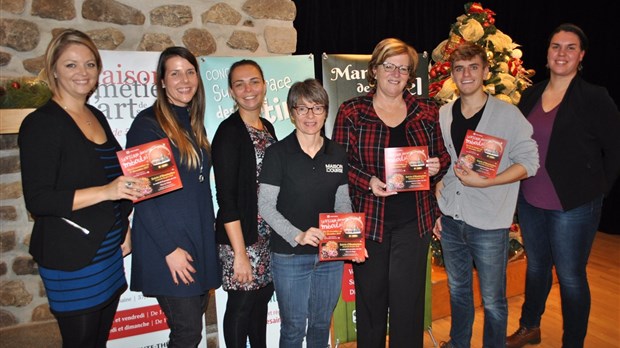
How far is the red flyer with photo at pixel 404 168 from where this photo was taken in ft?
6.66

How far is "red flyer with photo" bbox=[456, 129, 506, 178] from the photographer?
2119mm

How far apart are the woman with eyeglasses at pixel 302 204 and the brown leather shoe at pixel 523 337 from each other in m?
1.59

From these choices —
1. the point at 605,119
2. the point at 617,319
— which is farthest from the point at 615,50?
the point at 605,119

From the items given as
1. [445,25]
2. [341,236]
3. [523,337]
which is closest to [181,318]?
[341,236]

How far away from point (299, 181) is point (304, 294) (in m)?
0.51

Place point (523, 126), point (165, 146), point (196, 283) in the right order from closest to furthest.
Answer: point (165, 146)
point (196, 283)
point (523, 126)

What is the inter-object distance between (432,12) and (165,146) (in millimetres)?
3801

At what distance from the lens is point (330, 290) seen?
6.69 ft

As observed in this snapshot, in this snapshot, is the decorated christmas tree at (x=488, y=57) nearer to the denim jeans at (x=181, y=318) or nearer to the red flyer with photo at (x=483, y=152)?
the red flyer with photo at (x=483, y=152)

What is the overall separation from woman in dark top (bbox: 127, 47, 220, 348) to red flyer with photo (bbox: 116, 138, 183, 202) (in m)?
0.08

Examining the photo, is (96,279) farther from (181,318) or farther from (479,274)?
(479,274)

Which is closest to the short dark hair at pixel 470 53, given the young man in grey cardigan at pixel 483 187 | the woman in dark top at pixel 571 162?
the young man in grey cardigan at pixel 483 187

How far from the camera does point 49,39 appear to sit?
2.47m

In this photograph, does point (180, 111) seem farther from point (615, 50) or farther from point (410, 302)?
point (615, 50)
